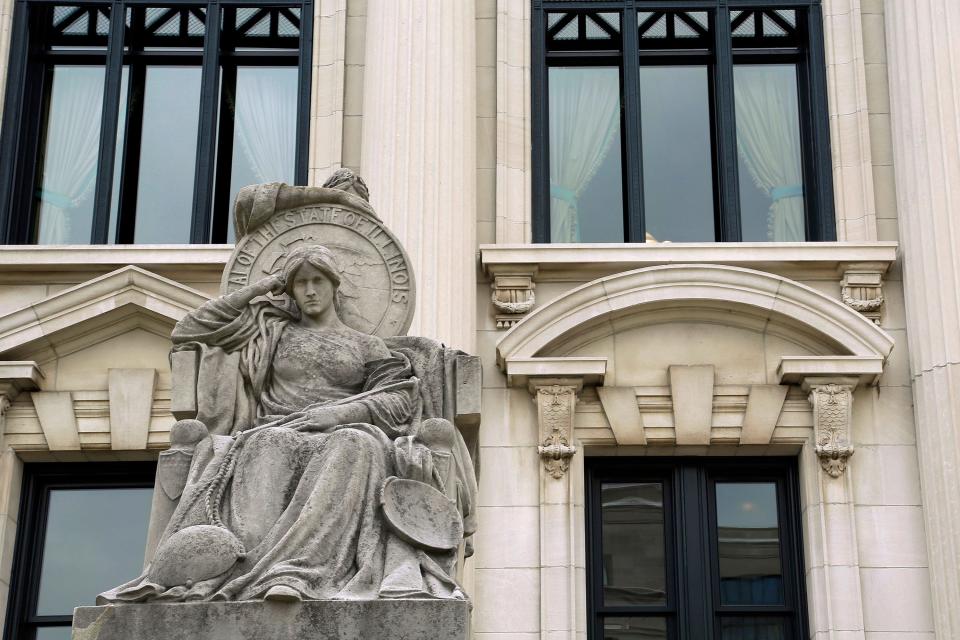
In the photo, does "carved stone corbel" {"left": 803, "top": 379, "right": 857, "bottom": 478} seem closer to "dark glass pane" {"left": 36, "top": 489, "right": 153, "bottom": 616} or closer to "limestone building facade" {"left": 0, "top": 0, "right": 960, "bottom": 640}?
"limestone building facade" {"left": 0, "top": 0, "right": 960, "bottom": 640}

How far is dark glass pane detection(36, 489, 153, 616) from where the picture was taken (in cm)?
1673

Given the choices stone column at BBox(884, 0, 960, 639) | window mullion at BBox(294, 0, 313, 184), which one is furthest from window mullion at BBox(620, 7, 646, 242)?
window mullion at BBox(294, 0, 313, 184)

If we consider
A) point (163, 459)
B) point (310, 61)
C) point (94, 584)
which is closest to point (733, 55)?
point (310, 61)

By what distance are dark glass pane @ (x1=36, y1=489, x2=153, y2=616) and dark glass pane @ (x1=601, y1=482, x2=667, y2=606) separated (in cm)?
433

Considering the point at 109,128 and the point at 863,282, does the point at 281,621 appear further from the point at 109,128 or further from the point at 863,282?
the point at 109,128

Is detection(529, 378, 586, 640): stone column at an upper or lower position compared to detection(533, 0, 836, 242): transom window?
lower

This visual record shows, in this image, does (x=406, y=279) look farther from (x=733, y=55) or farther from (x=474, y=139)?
(x=733, y=55)

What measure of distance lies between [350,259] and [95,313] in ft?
21.6

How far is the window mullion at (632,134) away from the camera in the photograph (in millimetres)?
18188

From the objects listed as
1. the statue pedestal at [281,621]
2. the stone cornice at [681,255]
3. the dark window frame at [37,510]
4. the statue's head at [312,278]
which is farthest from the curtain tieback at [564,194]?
the statue pedestal at [281,621]

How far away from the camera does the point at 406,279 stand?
36.3 ft

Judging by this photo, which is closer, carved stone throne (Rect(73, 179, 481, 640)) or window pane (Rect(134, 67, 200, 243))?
carved stone throne (Rect(73, 179, 481, 640))

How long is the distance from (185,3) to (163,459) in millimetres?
10144

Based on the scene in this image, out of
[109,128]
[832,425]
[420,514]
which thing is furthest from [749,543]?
[109,128]
